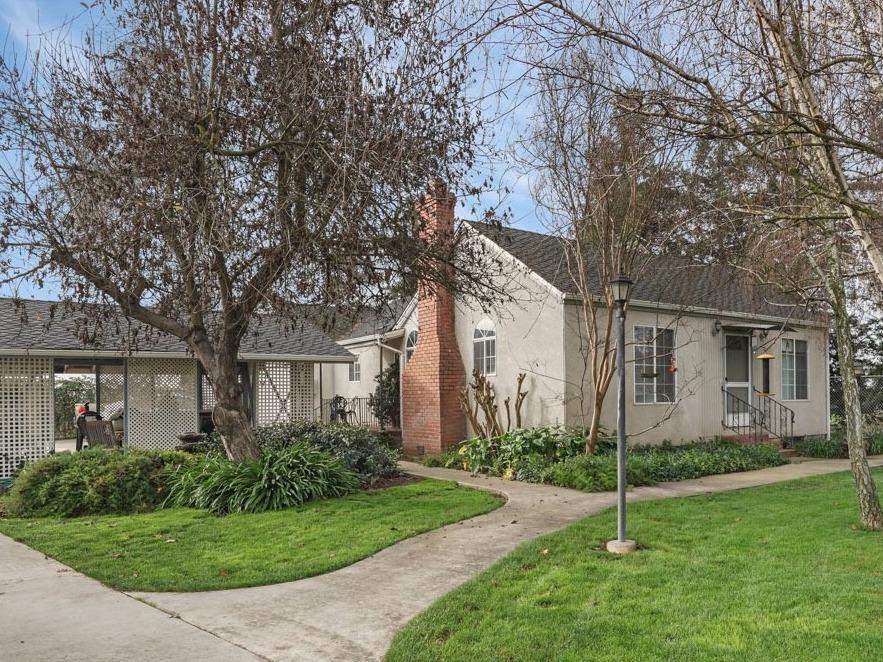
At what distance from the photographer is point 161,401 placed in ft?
52.2

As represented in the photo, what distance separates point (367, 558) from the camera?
689cm

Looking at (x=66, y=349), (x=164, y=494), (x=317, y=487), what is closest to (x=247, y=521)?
(x=317, y=487)

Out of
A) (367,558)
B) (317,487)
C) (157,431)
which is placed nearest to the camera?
(367,558)

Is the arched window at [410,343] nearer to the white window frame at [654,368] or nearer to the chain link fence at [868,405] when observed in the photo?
the white window frame at [654,368]

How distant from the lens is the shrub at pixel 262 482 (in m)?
9.41

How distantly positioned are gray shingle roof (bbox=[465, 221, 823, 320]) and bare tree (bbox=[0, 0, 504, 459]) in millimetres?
4434

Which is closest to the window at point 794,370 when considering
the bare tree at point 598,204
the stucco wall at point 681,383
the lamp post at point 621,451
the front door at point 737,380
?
the stucco wall at point 681,383

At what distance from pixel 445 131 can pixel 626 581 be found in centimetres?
573

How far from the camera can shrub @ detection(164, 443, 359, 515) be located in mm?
9406

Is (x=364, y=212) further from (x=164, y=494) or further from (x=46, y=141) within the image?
(x=164, y=494)

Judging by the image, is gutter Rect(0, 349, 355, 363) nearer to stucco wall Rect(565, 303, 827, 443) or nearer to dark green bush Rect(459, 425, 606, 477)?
dark green bush Rect(459, 425, 606, 477)

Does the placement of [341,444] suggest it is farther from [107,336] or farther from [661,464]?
[107,336]

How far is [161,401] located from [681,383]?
1137 centimetres

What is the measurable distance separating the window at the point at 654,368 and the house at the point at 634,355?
0.10 feet
